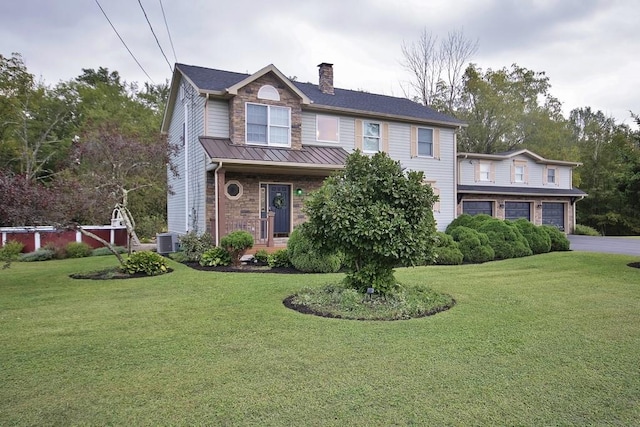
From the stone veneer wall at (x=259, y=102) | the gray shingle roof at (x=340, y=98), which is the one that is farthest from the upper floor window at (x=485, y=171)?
the stone veneer wall at (x=259, y=102)

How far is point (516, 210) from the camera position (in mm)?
22438

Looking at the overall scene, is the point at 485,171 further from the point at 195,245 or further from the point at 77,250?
the point at 77,250

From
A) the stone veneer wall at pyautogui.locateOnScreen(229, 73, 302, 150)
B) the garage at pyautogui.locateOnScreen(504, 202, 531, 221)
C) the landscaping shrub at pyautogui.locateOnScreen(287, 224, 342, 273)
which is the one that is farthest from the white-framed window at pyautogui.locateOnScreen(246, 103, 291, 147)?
the garage at pyautogui.locateOnScreen(504, 202, 531, 221)

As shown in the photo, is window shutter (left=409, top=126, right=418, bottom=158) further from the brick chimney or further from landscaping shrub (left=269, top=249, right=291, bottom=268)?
landscaping shrub (left=269, top=249, right=291, bottom=268)

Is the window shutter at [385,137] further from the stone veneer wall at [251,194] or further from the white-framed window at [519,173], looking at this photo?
the white-framed window at [519,173]

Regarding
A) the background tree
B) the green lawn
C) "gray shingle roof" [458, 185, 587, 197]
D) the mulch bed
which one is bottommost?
the green lawn

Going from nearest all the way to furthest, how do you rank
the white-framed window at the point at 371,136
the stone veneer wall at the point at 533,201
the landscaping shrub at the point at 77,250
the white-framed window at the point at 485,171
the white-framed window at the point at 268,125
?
the white-framed window at the point at 268,125 → the landscaping shrub at the point at 77,250 → the white-framed window at the point at 371,136 → the stone veneer wall at the point at 533,201 → the white-framed window at the point at 485,171

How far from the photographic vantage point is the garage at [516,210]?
22141mm

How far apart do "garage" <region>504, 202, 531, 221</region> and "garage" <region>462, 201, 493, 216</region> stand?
1.20 metres

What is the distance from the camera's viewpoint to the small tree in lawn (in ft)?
19.7

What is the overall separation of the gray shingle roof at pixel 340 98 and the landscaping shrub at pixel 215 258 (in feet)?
17.4

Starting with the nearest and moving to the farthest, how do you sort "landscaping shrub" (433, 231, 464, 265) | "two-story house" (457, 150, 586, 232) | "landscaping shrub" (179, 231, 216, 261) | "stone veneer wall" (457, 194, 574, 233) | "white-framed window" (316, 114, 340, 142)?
"landscaping shrub" (433, 231, 464, 265)
"landscaping shrub" (179, 231, 216, 261)
"white-framed window" (316, 114, 340, 142)
"stone veneer wall" (457, 194, 574, 233)
"two-story house" (457, 150, 586, 232)

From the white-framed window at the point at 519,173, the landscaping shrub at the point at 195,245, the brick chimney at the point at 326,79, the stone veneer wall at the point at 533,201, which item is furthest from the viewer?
the white-framed window at the point at 519,173

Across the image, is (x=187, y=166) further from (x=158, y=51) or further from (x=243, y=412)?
(x=243, y=412)
